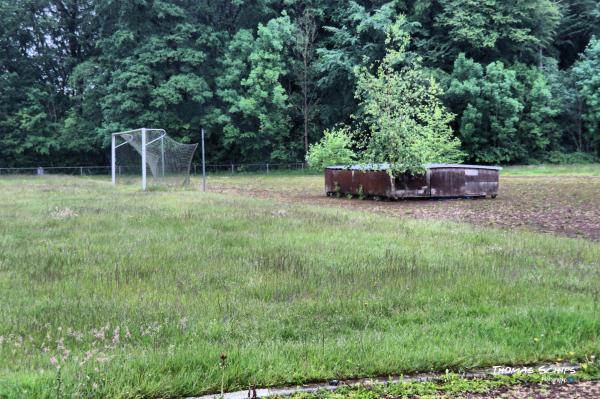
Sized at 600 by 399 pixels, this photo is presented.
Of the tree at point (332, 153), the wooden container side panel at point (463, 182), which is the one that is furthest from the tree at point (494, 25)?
the wooden container side panel at point (463, 182)

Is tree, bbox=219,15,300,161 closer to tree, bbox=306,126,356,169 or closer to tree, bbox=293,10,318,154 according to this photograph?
tree, bbox=293,10,318,154

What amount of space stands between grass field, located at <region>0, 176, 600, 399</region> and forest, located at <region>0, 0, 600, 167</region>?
34273 millimetres

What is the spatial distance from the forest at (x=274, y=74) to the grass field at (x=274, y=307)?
112 ft

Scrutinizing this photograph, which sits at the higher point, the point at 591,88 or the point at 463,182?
the point at 591,88

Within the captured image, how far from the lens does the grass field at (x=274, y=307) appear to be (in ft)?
12.1

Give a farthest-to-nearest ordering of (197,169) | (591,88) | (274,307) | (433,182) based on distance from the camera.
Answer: (197,169) → (591,88) → (433,182) → (274,307)

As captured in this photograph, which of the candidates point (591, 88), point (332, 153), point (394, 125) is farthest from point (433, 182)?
point (591, 88)

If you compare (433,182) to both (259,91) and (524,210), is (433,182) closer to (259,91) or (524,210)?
(524,210)

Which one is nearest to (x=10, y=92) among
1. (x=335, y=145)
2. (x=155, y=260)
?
(x=335, y=145)

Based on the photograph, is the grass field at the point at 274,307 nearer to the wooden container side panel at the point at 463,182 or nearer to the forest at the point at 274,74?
the wooden container side panel at the point at 463,182

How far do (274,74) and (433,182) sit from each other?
2781cm

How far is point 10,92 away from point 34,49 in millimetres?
5344

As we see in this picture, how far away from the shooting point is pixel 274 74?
146 ft

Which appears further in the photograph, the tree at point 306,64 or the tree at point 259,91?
the tree at point 306,64
